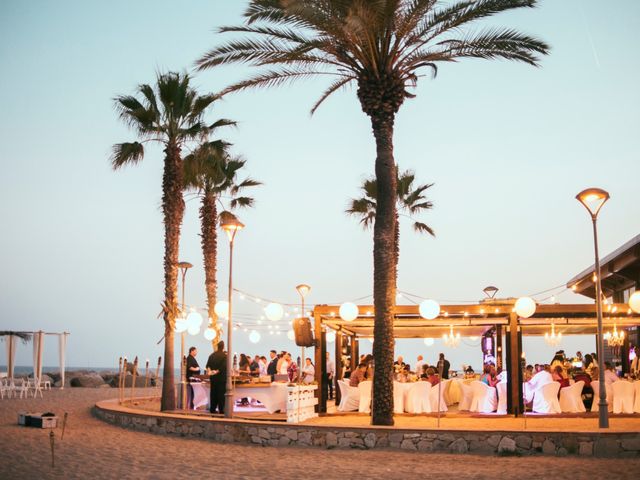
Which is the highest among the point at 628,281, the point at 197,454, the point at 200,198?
the point at 200,198

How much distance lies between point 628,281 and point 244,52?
18149 mm

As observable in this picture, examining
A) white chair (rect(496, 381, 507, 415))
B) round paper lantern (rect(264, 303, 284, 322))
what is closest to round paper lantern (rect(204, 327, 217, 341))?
round paper lantern (rect(264, 303, 284, 322))

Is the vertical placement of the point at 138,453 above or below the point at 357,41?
below

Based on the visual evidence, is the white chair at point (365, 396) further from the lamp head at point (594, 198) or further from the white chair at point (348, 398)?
the lamp head at point (594, 198)

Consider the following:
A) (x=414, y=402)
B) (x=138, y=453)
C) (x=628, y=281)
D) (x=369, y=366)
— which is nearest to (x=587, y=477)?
(x=138, y=453)

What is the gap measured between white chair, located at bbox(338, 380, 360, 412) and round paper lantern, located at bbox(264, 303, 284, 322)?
2.56m

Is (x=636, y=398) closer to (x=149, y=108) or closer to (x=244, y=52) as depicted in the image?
(x=244, y=52)

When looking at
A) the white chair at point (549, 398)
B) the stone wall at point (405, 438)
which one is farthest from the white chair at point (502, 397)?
the stone wall at point (405, 438)

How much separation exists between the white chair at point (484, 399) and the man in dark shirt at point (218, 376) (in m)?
6.53

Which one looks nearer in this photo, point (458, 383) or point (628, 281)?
point (458, 383)

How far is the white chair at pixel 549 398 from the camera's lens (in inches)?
728

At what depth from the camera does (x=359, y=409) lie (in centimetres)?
1917

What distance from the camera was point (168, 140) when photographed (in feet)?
66.7

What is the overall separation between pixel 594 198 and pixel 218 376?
933 cm
